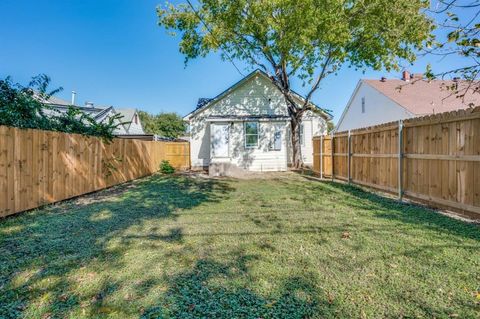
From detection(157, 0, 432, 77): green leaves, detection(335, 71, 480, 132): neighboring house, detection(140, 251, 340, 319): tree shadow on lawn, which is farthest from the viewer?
detection(335, 71, 480, 132): neighboring house

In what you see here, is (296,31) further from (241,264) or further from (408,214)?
(241,264)

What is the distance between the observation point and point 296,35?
1262 cm

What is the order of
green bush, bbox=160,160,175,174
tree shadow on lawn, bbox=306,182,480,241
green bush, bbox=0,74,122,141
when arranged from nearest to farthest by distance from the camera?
tree shadow on lawn, bbox=306,182,480,241 < green bush, bbox=0,74,122,141 < green bush, bbox=160,160,175,174

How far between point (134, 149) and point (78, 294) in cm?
1049

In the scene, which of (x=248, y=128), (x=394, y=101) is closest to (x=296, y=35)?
(x=248, y=128)

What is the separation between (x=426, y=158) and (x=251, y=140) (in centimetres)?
1108

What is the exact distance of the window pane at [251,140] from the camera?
16.2 metres

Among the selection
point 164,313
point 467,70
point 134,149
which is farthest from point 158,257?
point 134,149

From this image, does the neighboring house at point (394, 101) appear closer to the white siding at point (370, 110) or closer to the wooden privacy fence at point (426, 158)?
the white siding at point (370, 110)

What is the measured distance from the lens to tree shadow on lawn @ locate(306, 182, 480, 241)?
4148 millimetres

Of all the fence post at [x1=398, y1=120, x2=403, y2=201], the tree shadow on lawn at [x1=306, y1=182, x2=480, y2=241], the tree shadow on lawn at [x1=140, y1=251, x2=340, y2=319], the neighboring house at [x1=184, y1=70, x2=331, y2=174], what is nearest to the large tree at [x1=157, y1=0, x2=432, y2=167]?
the neighboring house at [x1=184, y1=70, x2=331, y2=174]

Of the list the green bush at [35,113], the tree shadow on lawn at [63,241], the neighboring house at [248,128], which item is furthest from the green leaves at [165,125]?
the tree shadow on lawn at [63,241]

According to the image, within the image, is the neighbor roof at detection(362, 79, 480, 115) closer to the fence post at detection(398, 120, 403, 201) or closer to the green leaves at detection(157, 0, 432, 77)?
the green leaves at detection(157, 0, 432, 77)

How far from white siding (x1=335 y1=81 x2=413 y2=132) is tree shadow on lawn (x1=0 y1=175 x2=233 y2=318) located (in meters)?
18.0
